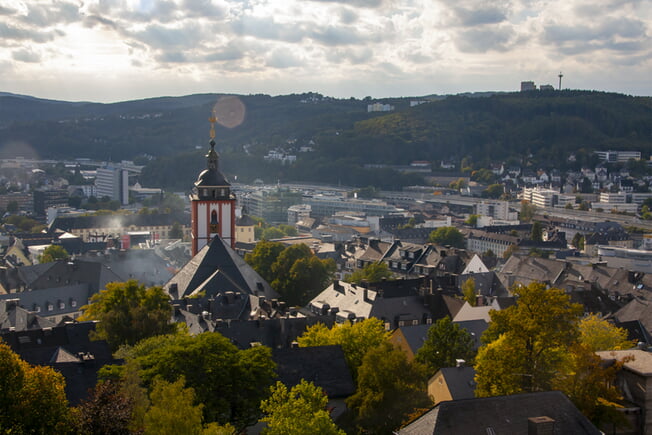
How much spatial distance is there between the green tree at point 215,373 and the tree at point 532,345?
8445mm

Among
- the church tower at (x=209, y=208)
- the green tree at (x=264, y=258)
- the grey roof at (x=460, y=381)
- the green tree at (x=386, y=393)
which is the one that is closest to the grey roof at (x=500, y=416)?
the green tree at (x=386, y=393)

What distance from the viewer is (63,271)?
2768 inches

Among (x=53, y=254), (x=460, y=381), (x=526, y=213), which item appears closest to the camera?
(x=460, y=381)

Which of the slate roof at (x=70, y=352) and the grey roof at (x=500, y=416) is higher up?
the grey roof at (x=500, y=416)

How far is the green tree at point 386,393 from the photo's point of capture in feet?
105

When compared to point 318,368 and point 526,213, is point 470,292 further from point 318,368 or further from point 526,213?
point 526,213

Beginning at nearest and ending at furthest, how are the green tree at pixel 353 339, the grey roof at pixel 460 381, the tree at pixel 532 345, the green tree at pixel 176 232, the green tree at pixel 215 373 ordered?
the green tree at pixel 215 373
the tree at pixel 532 345
the grey roof at pixel 460 381
the green tree at pixel 353 339
the green tree at pixel 176 232

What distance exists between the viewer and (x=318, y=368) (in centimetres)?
3622

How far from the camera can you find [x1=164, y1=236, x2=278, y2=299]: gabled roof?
5419 cm

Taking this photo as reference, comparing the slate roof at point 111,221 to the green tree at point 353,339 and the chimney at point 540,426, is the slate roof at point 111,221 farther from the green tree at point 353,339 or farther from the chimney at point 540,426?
the chimney at point 540,426

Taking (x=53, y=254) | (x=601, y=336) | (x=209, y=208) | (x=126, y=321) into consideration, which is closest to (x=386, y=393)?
(x=601, y=336)

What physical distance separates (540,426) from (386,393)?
7.17 meters

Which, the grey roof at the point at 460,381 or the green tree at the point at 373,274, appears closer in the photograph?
the grey roof at the point at 460,381

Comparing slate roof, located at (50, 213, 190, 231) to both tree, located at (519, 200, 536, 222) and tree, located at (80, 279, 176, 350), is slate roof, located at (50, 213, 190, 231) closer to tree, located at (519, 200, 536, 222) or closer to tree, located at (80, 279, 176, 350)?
tree, located at (519, 200, 536, 222)
